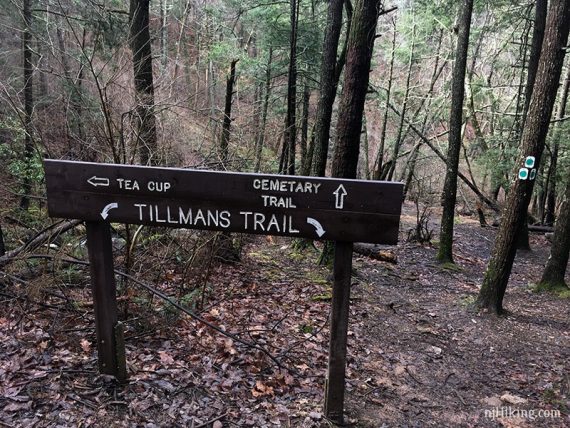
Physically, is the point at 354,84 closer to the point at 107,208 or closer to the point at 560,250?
the point at 107,208

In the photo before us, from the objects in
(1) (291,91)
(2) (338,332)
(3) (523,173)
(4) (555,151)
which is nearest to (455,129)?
(3) (523,173)

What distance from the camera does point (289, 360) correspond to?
4594 millimetres

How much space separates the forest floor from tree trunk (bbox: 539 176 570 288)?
3.03ft

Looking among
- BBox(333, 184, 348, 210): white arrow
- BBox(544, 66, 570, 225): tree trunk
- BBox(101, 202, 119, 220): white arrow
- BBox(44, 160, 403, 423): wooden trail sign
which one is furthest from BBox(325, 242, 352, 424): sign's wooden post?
BBox(544, 66, 570, 225): tree trunk

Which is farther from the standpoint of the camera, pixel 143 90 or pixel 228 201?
pixel 143 90

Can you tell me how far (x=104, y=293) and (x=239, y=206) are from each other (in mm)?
1460

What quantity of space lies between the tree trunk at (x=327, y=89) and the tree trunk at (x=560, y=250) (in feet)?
15.3

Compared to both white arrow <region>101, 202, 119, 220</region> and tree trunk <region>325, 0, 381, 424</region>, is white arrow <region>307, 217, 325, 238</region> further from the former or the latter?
tree trunk <region>325, 0, 381, 424</region>

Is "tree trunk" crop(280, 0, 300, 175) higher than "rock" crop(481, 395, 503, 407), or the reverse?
"tree trunk" crop(280, 0, 300, 175)

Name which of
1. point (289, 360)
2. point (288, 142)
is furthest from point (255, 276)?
point (288, 142)

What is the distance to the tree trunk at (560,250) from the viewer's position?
25.9ft

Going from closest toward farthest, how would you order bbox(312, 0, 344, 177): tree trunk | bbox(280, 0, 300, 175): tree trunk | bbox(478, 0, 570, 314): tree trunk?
bbox(478, 0, 570, 314): tree trunk
bbox(312, 0, 344, 177): tree trunk
bbox(280, 0, 300, 175): tree trunk

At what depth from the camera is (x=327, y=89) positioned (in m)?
10.1

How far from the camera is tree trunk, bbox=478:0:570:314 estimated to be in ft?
19.9
